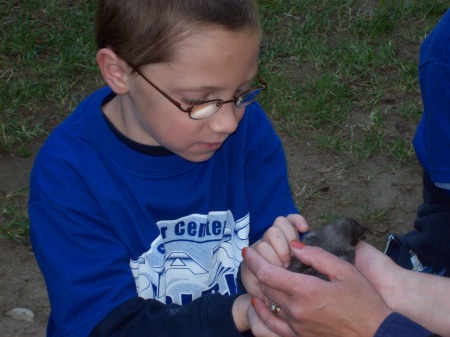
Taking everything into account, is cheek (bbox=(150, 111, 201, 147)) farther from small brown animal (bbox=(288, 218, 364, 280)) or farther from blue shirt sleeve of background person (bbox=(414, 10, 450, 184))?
blue shirt sleeve of background person (bbox=(414, 10, 450, 184))

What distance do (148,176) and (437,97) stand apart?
0.99 meters

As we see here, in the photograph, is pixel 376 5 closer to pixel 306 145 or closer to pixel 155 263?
pixel 306 145

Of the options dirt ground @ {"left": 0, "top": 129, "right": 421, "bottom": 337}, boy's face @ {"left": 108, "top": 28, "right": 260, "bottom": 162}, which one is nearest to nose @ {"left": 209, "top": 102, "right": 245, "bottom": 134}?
boy's face @ {"left": 108, "top": 28, "right": 260, "bottom": 162}

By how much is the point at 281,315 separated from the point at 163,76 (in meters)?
0.81

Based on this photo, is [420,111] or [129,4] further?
[420,111]

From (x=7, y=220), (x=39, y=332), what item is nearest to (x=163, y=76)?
(x=39, y=332)

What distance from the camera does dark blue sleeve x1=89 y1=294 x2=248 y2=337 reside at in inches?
A: 92.2

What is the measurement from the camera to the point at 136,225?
8.09 feet

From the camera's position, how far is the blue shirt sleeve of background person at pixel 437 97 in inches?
102

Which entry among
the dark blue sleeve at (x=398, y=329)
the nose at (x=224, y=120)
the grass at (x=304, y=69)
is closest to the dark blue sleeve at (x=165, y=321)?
the dark blue sleeve at (x=398, y=329)

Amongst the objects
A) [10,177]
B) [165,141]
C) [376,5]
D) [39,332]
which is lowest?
[39,332]

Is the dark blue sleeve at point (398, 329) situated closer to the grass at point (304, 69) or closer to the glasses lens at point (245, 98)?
the glasses lens at point (245, 98)

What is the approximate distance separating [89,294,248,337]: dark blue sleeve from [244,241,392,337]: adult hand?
12 centimetres

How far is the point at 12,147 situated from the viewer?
4.69m
